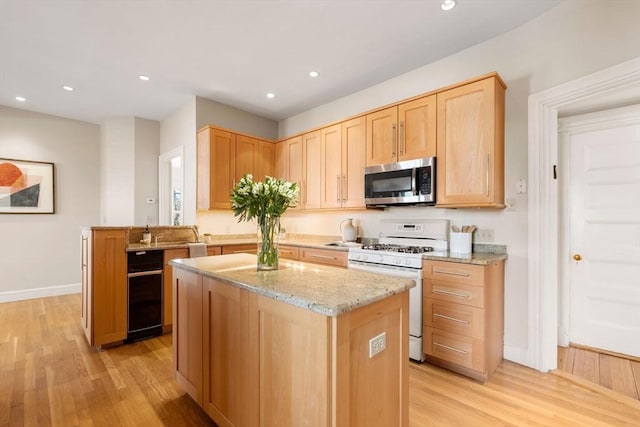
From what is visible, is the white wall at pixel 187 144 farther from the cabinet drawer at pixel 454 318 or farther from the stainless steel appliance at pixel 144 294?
the cabinet drawer at pixel 454 318

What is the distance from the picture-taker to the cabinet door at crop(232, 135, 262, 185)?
4.14 meters

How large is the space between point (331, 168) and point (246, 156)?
1328mm

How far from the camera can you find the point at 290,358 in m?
1.21

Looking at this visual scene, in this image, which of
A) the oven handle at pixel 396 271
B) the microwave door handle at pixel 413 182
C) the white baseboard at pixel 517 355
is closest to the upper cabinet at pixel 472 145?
the microwave door handle at pixel 413 182

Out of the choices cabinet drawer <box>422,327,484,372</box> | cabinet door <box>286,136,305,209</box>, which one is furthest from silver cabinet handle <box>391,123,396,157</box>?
cabinet drawer <box>422,327,484,372</box>

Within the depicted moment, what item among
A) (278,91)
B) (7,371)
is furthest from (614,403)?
(7,371)

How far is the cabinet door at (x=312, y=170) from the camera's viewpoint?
3.94m

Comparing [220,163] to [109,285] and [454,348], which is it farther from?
[454,348]

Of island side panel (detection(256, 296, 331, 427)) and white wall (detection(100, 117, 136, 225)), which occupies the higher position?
white wall (detection(100, 117, 136, 225))

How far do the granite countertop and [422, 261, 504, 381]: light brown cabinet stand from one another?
1.11 metres

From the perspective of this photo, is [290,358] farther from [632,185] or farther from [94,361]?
[632,185]

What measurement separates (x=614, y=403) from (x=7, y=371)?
455cm

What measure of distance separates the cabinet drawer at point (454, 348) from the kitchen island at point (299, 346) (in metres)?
1.13

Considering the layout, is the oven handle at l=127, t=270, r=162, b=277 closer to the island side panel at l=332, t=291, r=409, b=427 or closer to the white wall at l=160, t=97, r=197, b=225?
the white wall at l=160, t=97, r=197, b=225
